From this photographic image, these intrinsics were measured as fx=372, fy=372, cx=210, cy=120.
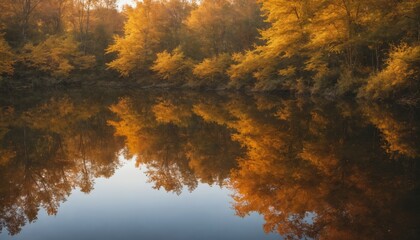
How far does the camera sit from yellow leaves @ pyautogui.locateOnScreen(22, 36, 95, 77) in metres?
33.9

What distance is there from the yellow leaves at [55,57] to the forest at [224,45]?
106 millimetres

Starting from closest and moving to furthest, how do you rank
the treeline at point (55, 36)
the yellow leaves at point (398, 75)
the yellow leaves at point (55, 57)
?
the yellow leaves at point (398, 75) < the yellow leaves at point (55, 57) < the treeline at point (55, 36)

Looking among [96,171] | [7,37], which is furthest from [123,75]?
[96,171]

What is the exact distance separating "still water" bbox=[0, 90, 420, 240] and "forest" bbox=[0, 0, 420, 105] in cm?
801

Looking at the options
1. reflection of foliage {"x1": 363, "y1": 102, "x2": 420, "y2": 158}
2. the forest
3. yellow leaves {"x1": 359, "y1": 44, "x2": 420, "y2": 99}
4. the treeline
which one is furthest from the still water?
the treeline

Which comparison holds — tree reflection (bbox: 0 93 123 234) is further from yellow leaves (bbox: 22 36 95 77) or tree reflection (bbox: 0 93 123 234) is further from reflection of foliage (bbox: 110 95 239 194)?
yellow leaves (bbox: 22 36 95 77)

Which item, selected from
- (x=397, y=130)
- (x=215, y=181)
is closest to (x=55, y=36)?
(x=397, y=130)

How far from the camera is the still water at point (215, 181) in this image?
462cm

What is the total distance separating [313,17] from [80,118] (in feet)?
50.2

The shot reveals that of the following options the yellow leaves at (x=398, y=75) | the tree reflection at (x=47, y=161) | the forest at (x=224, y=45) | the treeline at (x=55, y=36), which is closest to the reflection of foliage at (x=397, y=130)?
the yellow leaves at (x=398, y=75)

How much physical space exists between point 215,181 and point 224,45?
3309cm

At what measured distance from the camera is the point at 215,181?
6668mm

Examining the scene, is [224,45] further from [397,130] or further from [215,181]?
[215,181]

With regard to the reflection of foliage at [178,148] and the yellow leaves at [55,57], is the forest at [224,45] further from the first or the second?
the reflection of foliage at [178,148]
